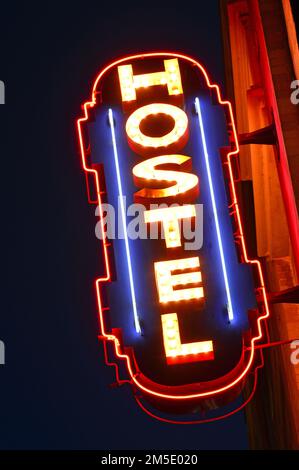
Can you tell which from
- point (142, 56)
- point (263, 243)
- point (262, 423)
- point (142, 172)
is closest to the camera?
point (142, 172)

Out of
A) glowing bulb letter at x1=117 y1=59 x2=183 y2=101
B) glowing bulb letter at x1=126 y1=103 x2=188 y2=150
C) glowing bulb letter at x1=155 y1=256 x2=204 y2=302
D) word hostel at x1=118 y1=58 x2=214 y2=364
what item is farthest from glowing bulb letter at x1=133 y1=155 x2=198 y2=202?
glowing bulb letter at x1=117 y1=59 x2=183 y2=101

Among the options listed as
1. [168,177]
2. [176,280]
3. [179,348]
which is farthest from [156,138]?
[179,348]

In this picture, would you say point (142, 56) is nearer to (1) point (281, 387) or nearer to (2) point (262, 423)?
(1) point (281, 387)

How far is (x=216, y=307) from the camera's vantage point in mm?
5746

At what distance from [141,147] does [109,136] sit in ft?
1.50

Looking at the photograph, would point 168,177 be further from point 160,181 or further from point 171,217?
point 171,217

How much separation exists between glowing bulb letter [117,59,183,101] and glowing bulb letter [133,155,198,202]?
3.52ft

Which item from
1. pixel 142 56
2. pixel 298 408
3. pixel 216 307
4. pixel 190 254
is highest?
pixel 142 56

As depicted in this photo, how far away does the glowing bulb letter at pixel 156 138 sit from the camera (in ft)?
21.1

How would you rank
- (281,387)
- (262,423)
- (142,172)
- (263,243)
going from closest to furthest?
(142,172) < (281,387) < (263,243) < (262,423)

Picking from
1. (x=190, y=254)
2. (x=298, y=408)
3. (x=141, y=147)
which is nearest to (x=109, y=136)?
(x=141, y=147)

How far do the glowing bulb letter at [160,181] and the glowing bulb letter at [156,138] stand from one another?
287 mm

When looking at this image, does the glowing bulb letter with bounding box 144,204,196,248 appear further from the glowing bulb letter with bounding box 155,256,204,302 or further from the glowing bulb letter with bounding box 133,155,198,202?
the glowing bulb letter with bounding box 155,256,204,302

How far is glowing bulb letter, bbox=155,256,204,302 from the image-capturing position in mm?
5656
